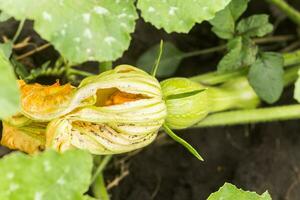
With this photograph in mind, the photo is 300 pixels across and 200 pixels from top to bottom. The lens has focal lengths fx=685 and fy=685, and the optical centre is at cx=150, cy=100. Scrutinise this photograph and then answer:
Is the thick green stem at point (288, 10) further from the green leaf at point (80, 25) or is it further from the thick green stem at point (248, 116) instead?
the green leaf at point (80, 25)

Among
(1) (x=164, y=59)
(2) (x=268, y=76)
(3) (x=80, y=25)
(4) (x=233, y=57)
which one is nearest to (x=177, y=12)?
(3) (x=80, y=25)

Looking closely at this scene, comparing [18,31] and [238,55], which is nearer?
[238,55]

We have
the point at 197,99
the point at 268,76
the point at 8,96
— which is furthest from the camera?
the point at 268,76

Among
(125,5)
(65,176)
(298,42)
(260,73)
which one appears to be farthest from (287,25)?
(65,176)

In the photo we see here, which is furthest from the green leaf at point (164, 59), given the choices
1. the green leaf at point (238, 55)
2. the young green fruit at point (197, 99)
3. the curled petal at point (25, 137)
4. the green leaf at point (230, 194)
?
the green leaf at point (230, 194)

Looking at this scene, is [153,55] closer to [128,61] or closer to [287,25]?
[128,61]

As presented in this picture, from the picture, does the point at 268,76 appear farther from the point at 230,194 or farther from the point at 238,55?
the point at 230,194

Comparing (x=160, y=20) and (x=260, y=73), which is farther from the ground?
(x=160, y=20)
